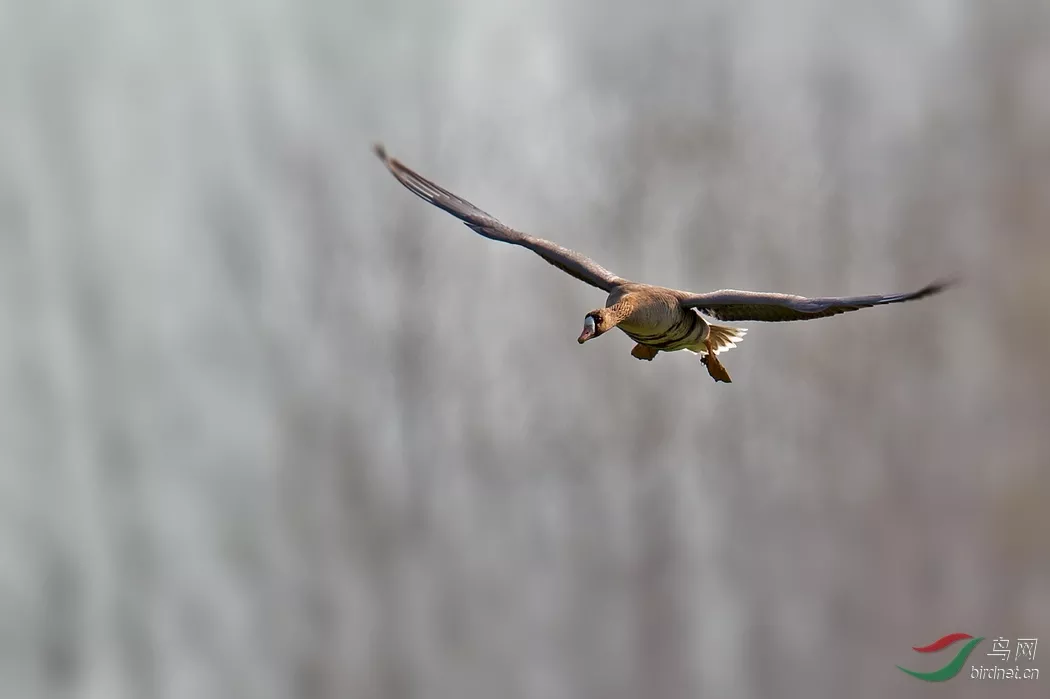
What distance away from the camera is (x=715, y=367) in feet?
106

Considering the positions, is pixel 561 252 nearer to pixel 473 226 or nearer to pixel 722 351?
pixel 473 226

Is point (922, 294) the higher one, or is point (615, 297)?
point (615, 297)

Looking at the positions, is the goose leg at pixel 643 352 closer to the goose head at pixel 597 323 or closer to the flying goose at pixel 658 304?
the flying goose at pixel 658 304

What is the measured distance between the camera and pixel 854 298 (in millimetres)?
24375

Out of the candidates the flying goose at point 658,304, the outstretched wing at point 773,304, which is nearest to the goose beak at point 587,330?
the flying goose at point 658,304

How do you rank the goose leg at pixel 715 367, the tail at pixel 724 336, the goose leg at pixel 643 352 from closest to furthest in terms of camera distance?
the goose leg at pixel 643 352, the goose leg at pixel 715 367, the tail at pixel 724 336

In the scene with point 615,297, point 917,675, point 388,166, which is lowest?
point 917,675

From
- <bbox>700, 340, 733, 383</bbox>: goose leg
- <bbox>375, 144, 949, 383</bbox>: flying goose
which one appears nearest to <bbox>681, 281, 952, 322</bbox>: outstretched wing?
<bbox>375, 144, 949, 383</bbox>: flying goose

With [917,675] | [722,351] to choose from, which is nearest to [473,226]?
[722,351]

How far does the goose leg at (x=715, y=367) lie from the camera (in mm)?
32156

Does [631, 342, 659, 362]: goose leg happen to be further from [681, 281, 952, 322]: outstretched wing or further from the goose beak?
the goose beak

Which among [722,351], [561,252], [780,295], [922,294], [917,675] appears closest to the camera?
[922,294]

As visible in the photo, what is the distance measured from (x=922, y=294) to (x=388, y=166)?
14.8m

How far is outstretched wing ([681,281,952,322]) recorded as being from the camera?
2431cm
